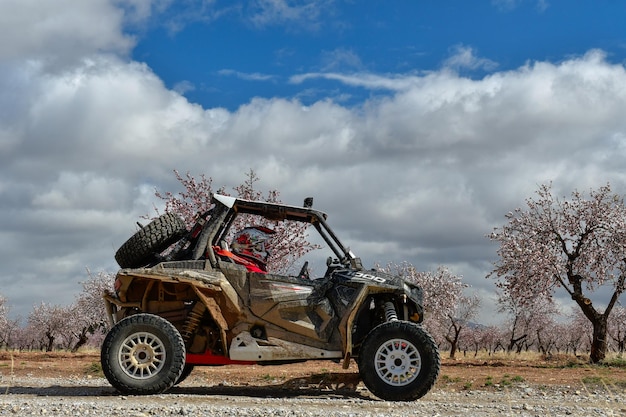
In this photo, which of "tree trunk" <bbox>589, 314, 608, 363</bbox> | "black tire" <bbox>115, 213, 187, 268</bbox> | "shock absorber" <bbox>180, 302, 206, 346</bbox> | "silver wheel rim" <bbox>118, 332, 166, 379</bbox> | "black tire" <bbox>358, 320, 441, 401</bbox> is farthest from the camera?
"tree trunk" <bbox>589, 314, 608, 363</bbox>

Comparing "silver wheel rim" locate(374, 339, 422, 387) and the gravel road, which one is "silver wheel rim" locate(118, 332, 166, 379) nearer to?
the gravel road

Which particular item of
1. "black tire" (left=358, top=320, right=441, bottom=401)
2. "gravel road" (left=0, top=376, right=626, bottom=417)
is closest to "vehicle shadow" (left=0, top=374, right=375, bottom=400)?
"gravel road" (left=0, top=376, right=626, bottom=417)

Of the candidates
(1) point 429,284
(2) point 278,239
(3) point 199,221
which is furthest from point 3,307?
(3) point 199,221

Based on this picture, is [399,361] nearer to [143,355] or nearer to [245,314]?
[245,314]

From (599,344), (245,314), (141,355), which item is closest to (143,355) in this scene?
(141,355)

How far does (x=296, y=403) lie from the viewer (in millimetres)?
10062

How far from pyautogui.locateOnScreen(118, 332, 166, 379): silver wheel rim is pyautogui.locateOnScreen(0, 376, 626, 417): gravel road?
1.36 feet

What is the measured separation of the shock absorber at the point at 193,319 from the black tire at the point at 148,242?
3.81 ft

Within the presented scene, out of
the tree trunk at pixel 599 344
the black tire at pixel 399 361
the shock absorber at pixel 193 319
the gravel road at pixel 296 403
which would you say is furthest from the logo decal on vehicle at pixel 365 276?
the tree trunk at pixel 599 344

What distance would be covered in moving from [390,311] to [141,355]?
12.7 feet

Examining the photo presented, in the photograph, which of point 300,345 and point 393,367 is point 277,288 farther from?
point 393,367

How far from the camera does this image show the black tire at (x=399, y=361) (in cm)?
1045

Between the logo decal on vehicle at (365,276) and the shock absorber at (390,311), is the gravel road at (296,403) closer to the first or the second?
the shock absorber at (390,311)

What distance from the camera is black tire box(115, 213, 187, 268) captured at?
11.3 meters
